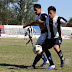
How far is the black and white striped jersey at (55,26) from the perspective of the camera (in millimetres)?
7855

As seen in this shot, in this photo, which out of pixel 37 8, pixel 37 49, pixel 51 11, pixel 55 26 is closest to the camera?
pixel 37 49

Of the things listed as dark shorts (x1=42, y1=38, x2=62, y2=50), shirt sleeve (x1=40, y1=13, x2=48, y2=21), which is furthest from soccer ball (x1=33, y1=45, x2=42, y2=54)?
shirt sleeve (x1=40, y1=13, x2=48, y2=21)

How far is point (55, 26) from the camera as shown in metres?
7.87

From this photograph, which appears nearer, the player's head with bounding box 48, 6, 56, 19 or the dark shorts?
the player's head with bounding box 48, 6, 56, 19

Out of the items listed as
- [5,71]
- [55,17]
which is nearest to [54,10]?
[55,17]

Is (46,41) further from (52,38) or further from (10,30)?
(10,30)

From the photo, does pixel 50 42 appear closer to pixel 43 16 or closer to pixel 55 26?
pixel 55 26

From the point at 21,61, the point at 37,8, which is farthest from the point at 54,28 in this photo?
the point at 21,61

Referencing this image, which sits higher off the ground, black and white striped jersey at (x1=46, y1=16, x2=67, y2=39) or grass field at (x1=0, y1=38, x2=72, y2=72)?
black and white striped jersey at (x1=46, y1=16, x2=67, y2=39)

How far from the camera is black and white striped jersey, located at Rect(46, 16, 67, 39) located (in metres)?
7.86

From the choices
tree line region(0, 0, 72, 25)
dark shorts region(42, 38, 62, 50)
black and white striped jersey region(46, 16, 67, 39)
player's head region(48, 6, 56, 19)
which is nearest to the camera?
player's head region(48, 6, 56, 19)

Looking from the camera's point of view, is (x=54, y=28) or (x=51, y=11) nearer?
(x=51, y=11)

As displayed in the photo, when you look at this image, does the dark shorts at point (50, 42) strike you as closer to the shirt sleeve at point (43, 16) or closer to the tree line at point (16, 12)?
the shirt sleeve at point (43, 16)

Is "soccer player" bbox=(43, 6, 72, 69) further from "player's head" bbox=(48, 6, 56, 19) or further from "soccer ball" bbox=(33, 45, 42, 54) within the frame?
"soccer ball" bbox=(33, 45, 42, 54)
